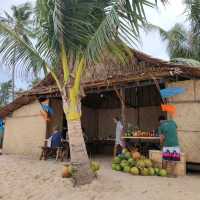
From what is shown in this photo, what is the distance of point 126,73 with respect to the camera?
8.83 m

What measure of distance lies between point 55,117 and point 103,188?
20.8 feet

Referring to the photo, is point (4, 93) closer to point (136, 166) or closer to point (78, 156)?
point (136, 166)

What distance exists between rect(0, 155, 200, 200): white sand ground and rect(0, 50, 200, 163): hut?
75.6 inches

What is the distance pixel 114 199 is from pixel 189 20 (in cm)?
1068

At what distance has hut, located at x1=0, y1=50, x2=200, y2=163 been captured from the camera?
7.54 metres

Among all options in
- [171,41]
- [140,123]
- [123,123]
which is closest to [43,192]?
[123,123]

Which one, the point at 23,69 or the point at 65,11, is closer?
the point at 65,11

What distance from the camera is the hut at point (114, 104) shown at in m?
7.54

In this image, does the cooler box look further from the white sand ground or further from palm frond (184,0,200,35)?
palm frond (184,0,200,35)

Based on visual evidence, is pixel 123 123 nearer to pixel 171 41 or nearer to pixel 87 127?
pixel 87 127

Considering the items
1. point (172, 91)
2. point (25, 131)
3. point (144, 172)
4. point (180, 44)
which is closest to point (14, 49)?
point (144, 172)

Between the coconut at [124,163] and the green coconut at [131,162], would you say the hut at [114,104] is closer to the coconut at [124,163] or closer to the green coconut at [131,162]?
the green coconut at [131,162]

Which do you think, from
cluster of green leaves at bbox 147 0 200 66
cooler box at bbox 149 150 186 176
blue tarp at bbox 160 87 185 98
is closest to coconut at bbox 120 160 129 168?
cooler box at bbox 149 150 186 176

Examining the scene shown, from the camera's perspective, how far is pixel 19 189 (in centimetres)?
590
